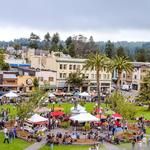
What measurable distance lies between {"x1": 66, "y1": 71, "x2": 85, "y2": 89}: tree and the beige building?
3.14 meters

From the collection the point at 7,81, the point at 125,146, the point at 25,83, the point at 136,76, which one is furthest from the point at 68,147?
the point at 136,76

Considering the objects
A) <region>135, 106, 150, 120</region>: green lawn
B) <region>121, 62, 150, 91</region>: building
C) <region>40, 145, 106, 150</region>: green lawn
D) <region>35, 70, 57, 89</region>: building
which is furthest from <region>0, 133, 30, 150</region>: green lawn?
<region>121, 62, 150, 91</region>: building

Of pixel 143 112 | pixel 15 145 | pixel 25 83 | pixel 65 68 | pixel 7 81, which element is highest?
pixel 65 68

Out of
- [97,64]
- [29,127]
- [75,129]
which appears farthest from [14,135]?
[97,64]

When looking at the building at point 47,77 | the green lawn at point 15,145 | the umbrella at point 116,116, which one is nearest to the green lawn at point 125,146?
the green lawn at point 15,145

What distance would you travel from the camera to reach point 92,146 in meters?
41.8

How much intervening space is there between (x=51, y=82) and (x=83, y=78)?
7.95 m

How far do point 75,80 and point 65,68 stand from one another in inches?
241

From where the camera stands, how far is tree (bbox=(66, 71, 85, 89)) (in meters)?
102

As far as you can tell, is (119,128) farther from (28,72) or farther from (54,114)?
(28,72)

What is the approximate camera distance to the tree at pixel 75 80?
101713 mm

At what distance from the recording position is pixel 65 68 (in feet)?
350

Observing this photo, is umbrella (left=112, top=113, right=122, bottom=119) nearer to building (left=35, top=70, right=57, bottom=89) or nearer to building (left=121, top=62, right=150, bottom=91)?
building (left=35, top=70, right=57, bottom=89)

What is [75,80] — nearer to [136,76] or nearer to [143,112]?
[143,112]
